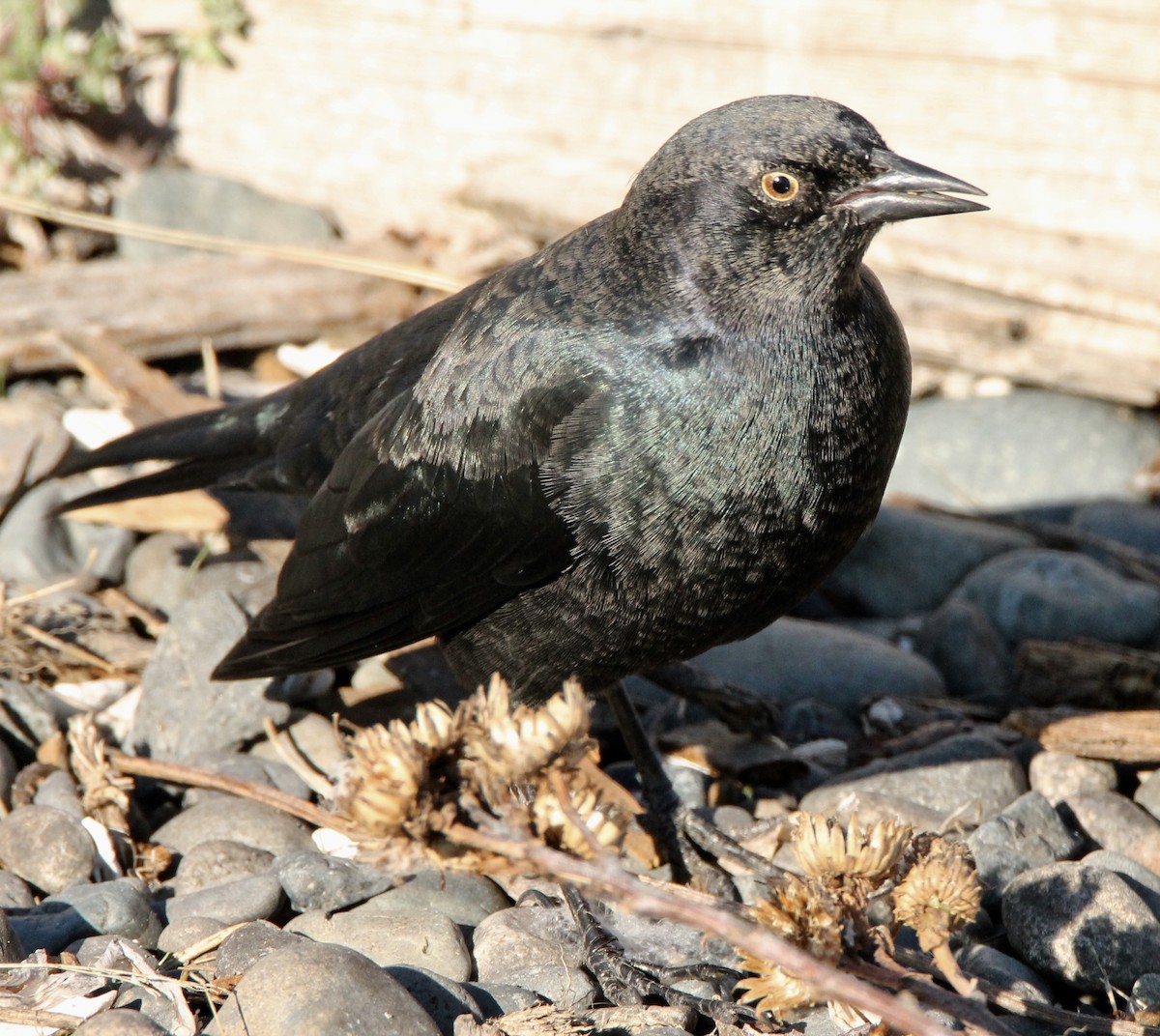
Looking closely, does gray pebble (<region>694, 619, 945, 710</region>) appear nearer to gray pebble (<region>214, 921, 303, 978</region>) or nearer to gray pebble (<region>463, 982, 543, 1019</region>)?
gray pebble (<region>463, 982, 543, 1019</region>)

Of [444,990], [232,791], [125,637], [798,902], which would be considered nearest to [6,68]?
[125,637]

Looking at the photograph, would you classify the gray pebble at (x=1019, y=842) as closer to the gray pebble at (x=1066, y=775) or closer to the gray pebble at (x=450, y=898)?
the gray pebble at (x=1066, y=775)

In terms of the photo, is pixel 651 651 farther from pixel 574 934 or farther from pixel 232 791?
pixel 232 791

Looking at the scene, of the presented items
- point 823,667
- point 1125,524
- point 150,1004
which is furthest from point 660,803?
point 1125,524

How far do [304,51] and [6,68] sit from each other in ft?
3.92

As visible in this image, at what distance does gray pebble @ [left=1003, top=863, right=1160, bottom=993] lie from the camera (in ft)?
9.38

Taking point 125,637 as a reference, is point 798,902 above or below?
above

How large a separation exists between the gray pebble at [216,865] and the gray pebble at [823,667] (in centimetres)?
149

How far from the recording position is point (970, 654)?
430cm

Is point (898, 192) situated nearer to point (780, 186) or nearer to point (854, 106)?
point (780, 186)

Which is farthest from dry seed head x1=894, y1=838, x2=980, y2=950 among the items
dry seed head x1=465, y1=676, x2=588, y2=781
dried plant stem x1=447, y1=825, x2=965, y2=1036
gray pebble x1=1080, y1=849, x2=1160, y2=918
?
gray pebble x1=1080, y1=849, x2=1160, y2=918

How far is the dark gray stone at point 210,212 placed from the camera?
5.88m

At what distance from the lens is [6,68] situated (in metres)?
5.70

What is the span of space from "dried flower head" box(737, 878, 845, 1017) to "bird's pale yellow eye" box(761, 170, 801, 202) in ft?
4.73
